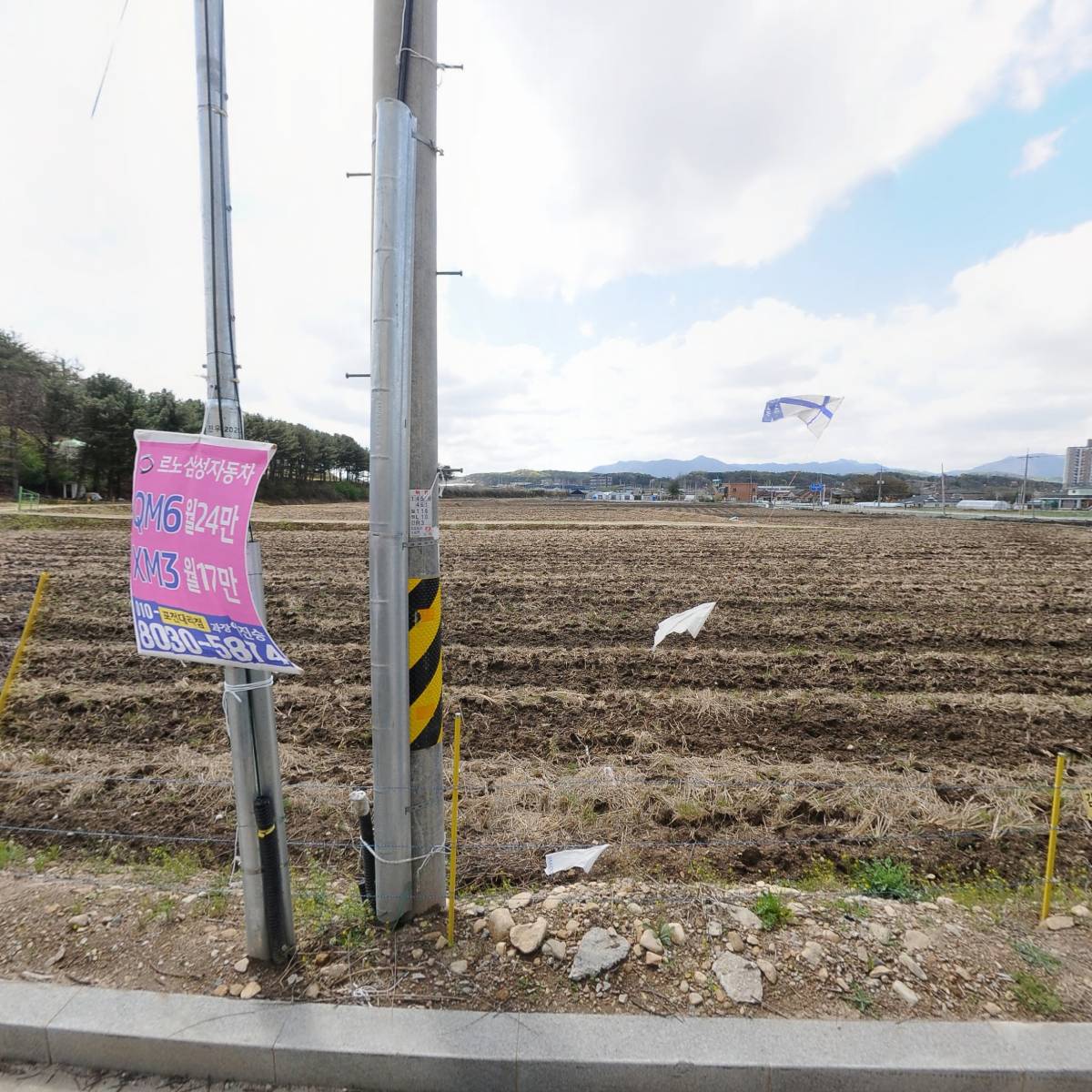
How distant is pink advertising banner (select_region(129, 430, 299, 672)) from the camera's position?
2.18 metres

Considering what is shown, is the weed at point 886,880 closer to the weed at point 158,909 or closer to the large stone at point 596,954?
the large stone at point 596,954

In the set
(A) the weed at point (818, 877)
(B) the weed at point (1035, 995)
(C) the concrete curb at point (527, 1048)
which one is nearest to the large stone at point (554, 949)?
(C) the concrete curb at point (527, 1048)

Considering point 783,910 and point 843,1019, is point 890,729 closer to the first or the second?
point 783,910

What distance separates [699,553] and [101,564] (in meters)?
16.4

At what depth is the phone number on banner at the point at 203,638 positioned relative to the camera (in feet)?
7.20

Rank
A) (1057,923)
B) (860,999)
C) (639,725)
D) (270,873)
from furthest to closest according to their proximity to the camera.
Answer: (639,725)
(1057,923)
(270,873)
(860,999)

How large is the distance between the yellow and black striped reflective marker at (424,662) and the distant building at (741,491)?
105382mm

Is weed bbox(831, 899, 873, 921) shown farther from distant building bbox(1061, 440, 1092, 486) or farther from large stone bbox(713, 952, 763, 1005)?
distant building bbox(1061, 440, 1092, 486)

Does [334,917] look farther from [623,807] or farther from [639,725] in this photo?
[639,725]

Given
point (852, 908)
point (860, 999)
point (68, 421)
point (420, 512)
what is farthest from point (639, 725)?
point (68, 421)

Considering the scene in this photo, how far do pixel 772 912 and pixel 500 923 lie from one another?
1.29m

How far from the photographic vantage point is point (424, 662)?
102 inches

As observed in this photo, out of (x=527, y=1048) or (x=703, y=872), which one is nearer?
(x=527, y=1048)

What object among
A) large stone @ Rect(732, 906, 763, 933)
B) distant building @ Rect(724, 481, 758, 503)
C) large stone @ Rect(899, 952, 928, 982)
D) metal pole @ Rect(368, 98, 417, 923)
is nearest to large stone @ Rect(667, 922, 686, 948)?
large stone @ Rect(732, 906, 763, 933)
